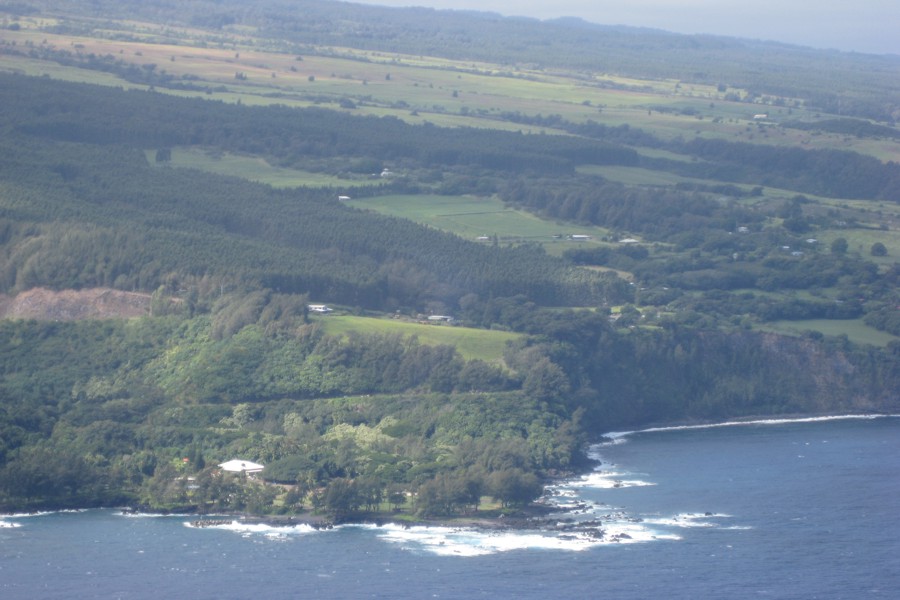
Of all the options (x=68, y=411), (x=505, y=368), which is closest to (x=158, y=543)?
(x=68, y=411)

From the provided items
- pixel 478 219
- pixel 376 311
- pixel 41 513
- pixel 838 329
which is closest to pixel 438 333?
pixel 376 311


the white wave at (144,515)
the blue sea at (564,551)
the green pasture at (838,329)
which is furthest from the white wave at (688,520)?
the green pasture at (838,329)

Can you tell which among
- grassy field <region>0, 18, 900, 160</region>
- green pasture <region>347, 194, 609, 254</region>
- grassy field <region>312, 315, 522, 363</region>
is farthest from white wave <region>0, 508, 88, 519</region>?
grassy field <region>0, 18, 900, 160</region>

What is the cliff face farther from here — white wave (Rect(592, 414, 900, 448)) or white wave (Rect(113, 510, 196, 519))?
white wave (Rect(592, 414, 900, 448))

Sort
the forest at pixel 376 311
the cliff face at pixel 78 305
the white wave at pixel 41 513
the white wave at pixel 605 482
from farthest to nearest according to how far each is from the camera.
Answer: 1. the cliff face at pixel 78 305
2. the white wave at pixel 605 482
3. the forest at pixel 376 311
4. the white wave at pixel 41 513

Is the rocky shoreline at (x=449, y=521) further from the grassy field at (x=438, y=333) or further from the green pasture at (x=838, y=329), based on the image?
the green pasture at (x=838, y=329)

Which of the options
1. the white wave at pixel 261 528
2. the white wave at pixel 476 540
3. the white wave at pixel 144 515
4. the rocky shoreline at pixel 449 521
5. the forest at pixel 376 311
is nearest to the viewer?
the white wave at pixel 476 540

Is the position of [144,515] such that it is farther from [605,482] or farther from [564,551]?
[605,482]
